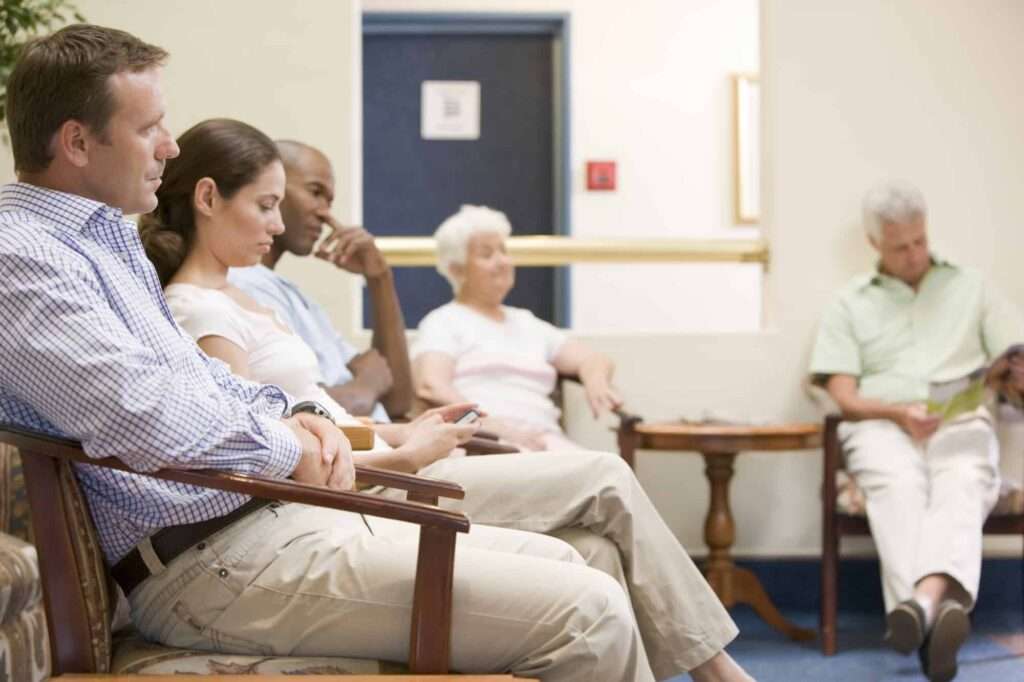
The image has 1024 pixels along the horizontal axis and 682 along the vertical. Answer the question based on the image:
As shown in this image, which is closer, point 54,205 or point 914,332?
point 54,205

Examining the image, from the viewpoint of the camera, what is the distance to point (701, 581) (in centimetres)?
219

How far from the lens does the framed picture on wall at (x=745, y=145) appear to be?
20.6ft


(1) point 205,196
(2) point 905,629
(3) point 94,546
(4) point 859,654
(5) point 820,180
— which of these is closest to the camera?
(3) point 94,546

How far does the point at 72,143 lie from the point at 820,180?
3.16 meters

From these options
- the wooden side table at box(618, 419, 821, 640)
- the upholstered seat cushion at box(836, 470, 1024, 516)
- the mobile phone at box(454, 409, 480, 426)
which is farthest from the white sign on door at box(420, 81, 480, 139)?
the mobile phone at box(454, 409, 480, 426)

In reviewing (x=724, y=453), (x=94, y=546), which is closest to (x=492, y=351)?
(x=724, y=453)

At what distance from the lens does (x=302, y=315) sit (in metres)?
3.13

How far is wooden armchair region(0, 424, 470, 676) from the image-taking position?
1692 millimetres

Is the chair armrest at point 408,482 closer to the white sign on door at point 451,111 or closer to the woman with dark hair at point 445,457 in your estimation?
the woman with dark hair at point 445,457

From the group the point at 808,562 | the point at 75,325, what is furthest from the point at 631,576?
the point at 808,562

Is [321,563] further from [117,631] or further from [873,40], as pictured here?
[873,40]

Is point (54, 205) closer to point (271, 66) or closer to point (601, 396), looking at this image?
point (601, 396)

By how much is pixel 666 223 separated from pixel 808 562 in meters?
2.11

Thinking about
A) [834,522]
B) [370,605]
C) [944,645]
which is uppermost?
[370,605]
